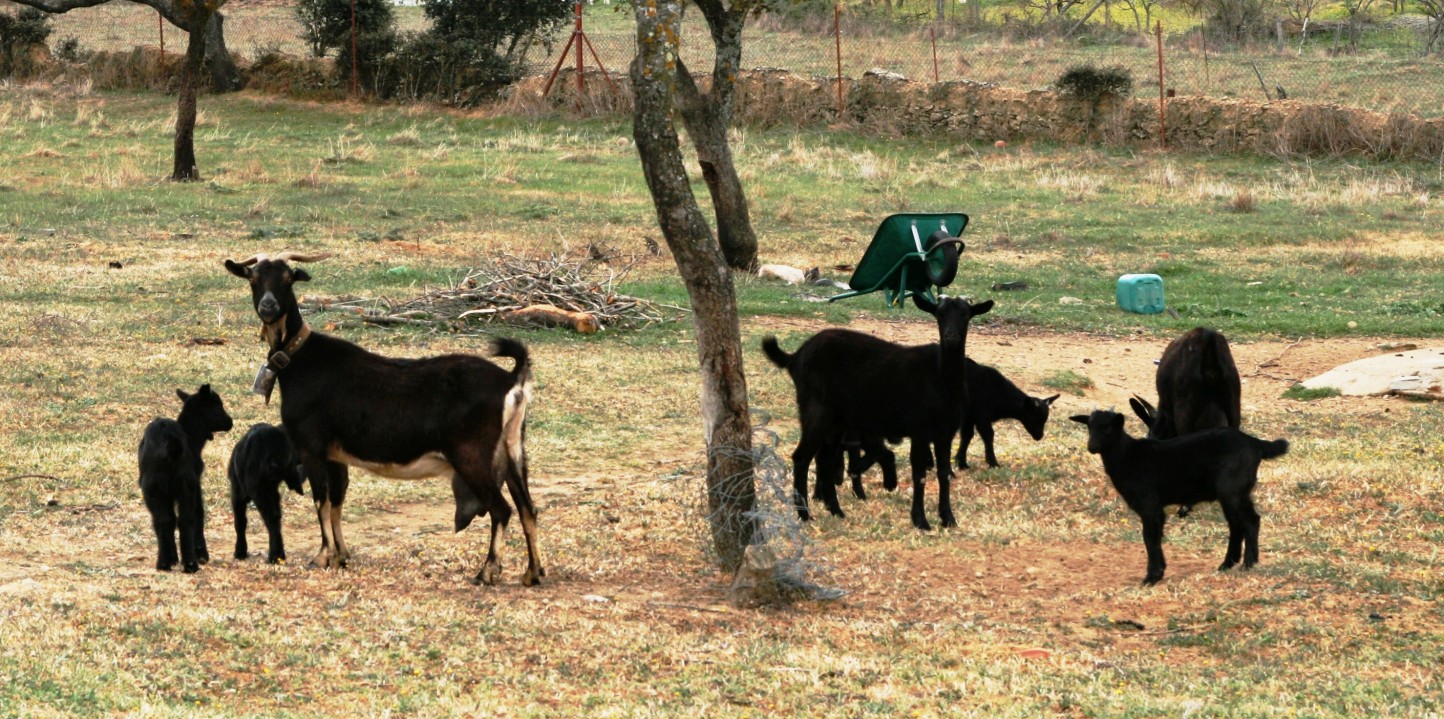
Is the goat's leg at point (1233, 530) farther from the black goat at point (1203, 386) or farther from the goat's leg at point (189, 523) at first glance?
the goat's leg at point (189, 523)

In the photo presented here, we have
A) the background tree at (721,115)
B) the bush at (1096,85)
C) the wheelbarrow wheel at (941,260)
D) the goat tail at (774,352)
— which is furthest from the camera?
the bush at (1096,85)

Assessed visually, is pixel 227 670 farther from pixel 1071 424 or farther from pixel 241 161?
pixel 241 161

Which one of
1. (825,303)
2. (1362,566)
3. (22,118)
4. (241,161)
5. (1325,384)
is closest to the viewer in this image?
(1362,566)

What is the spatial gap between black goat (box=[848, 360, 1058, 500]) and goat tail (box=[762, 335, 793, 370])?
963 mm

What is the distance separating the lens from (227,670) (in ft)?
21.7

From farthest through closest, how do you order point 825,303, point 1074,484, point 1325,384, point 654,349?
1. point 825,303
2. point 654,349
3. point 1325,384
4. point 1074,484

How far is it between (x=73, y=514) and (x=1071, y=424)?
25.4 ft

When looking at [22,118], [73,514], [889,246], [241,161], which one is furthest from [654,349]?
[22,118]

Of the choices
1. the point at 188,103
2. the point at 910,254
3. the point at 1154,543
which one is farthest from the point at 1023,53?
the point at 1154,543

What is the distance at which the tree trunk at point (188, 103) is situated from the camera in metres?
27.1

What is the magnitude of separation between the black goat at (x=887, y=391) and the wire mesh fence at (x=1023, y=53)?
2490cm

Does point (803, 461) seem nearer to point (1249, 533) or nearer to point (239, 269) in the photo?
point (1249, 533)

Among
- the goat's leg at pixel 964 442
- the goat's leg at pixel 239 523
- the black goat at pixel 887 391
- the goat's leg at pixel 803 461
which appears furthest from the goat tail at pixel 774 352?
the goat's leg at pixel 239 523

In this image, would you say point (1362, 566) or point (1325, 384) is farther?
point (1325, 384)
